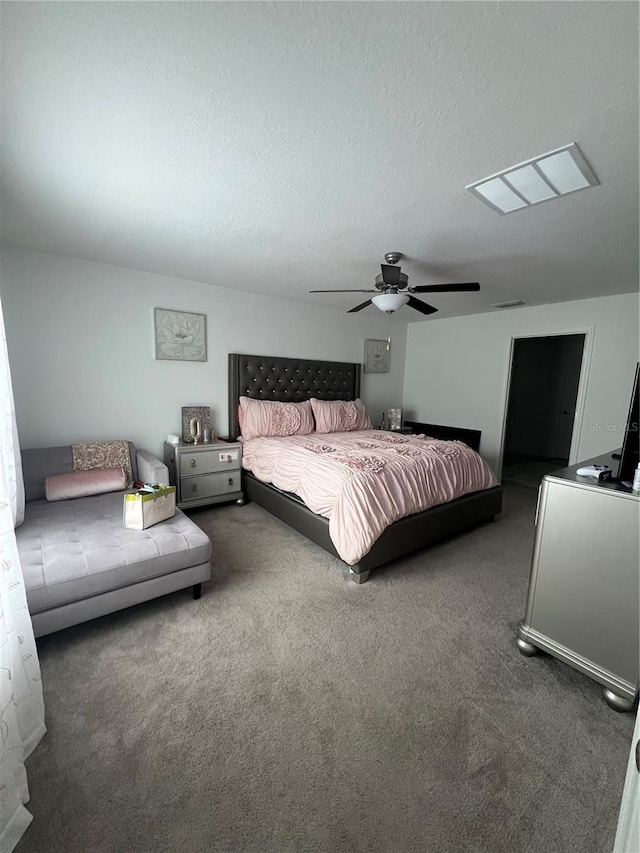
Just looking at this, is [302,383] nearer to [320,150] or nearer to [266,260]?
[266,260]

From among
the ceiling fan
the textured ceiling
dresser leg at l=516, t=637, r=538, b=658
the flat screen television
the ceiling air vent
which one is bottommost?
dresser leg at l=516, t=637, r=538, b=658

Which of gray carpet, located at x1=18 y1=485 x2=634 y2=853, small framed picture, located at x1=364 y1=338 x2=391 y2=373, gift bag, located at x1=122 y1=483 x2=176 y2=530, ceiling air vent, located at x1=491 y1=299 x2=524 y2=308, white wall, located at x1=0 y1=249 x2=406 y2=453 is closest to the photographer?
gray carpet, located at x1=18 y1=485 x2=634 y2=853

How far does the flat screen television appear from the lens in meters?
1.68

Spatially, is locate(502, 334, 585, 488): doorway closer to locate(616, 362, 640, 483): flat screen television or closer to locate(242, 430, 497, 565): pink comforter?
locate(242, 430, 497, 565): pink comforter

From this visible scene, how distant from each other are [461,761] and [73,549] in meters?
2.09

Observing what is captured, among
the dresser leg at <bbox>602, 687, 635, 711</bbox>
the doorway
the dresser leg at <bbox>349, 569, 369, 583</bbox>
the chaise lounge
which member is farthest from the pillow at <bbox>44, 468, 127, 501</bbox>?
the doorway

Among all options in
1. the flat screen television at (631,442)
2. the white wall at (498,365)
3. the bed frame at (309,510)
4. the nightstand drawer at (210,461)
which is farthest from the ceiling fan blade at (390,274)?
the white wall at (498,365)

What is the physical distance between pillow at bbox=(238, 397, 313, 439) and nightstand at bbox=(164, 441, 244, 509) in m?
0.30

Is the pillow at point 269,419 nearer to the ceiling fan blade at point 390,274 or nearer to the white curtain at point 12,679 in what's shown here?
the ceiling fan blade at point 390,274

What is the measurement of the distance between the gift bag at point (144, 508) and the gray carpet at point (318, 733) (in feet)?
1.71

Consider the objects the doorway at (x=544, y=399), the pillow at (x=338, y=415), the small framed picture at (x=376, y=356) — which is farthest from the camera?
the doorway at (x=544, y=399)

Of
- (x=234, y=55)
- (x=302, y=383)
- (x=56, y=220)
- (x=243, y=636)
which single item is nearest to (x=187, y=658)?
(x=243, y=636)

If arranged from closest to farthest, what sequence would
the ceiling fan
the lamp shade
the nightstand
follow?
1. the ceiling fan
2. the lamp shade
3. the nightstand

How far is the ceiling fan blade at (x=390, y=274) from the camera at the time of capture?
2.54 metres
